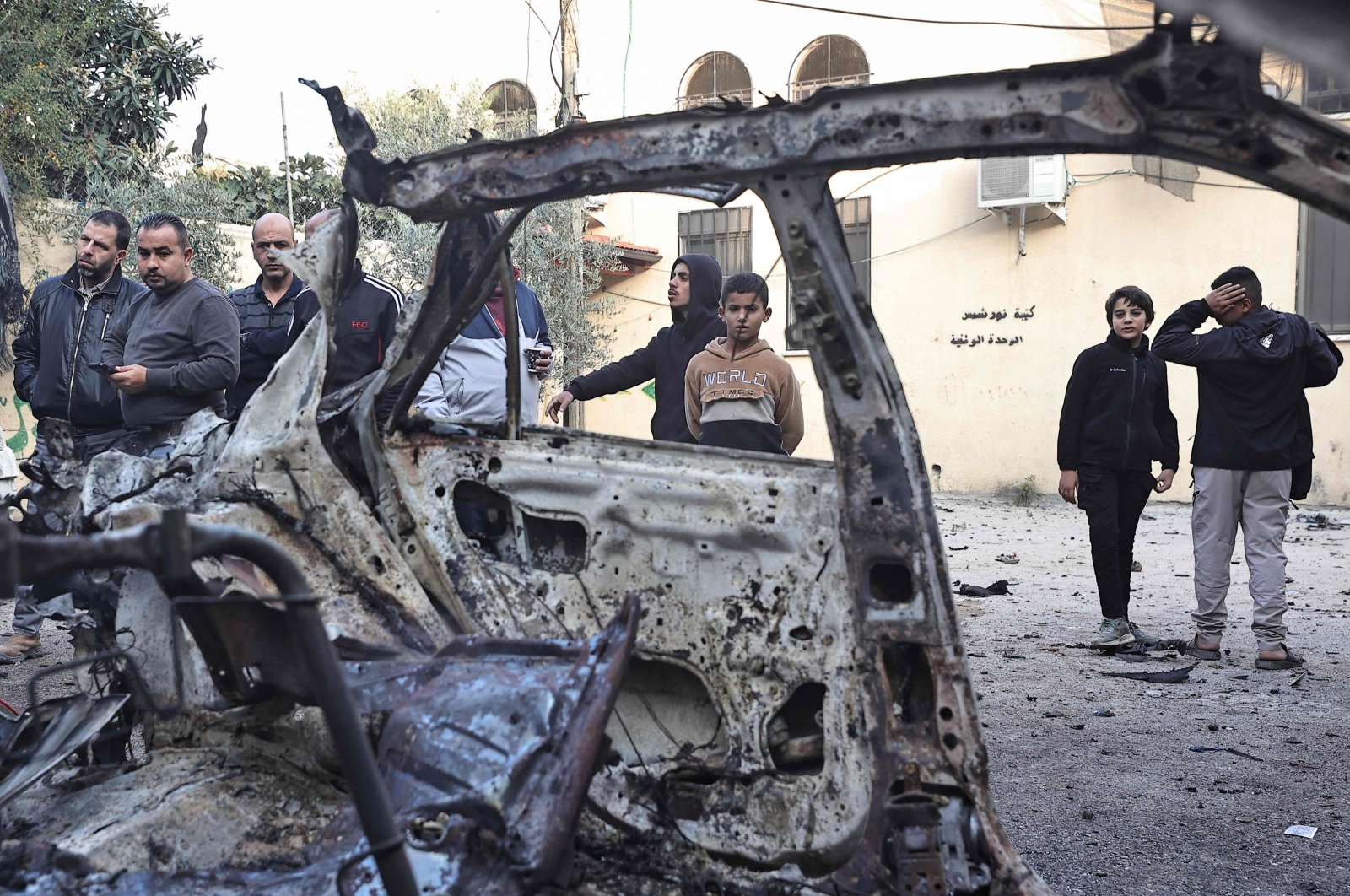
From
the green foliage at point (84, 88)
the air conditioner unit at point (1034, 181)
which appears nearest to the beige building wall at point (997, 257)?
the air conditioner unit at point (1034, 181)

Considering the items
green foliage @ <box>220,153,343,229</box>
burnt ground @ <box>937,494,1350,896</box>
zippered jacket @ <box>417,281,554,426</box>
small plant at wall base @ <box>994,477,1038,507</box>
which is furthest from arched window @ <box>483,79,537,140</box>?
zippered jacket @ <box>417,281,554,426</box>

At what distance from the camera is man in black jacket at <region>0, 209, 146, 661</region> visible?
4988mm

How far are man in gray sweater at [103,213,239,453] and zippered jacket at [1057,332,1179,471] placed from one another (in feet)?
12.7

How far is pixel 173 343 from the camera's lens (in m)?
4.73

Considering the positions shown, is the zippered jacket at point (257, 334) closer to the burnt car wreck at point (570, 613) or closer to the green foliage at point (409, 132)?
the burnt car wreck at point (570, 613)

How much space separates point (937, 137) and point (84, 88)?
17524 mm

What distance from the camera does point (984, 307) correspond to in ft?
50.2

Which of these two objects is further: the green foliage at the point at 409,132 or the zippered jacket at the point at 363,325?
the green foliage at the point at 409,132

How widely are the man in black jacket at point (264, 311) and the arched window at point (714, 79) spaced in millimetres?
12076

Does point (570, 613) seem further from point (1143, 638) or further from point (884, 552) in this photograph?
point (1143, 638)

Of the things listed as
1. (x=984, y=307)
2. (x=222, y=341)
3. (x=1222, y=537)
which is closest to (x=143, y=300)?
(x=222, y=341)

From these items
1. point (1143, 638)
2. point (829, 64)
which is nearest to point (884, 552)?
point (1143, 638)

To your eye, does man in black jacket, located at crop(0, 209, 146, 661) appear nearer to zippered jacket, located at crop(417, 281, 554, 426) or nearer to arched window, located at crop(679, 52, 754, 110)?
zippered jacket, located at crop(417, 281, 554, 426)

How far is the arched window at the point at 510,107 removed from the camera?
1819 cm
